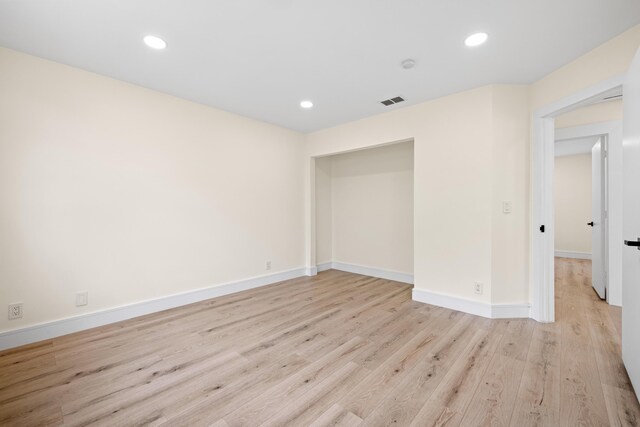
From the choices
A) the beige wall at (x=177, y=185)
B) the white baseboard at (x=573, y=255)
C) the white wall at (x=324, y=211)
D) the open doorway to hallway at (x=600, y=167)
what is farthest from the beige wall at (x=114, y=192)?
the white baseboard at (x=573, y=255)

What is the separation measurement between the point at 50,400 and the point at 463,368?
9.03ft

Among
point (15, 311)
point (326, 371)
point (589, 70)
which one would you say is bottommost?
point (326, 371)

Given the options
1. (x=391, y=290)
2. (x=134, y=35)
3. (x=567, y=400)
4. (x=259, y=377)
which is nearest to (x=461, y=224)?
(x=391, y=290)

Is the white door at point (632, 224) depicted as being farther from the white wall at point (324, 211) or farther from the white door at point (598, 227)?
the white wall at point (324, 211)

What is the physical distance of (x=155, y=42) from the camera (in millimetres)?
2195

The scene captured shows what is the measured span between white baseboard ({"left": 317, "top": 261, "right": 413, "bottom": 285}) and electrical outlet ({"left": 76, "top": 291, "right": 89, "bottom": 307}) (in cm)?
336

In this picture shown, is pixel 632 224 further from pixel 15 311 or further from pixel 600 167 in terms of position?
pixel 15 311

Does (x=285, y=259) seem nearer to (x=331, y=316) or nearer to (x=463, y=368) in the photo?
(x=331, y=316)

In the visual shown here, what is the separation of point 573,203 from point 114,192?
30.0 feet

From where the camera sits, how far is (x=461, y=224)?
314 centimetres

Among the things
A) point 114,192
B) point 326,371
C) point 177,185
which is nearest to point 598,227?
point 326,371

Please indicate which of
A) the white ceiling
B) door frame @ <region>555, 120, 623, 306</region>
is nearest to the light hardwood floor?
door frame @ <region>555, 120, 623, 306</region>

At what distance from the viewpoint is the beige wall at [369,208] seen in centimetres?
440

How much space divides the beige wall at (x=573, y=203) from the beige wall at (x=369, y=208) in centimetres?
513
